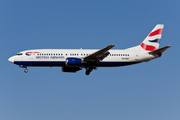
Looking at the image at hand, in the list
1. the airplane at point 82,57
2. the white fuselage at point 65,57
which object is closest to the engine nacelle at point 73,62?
the airplane at point 82,57

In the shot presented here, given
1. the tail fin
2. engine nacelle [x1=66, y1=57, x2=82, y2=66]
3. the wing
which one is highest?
the tail fin

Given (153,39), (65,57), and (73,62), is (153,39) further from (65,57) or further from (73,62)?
(65,57)

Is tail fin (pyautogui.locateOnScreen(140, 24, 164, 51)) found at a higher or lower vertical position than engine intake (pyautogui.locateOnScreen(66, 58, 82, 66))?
higher

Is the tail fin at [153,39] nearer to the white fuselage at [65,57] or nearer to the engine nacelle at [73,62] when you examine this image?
the white fuselage at [65,57]

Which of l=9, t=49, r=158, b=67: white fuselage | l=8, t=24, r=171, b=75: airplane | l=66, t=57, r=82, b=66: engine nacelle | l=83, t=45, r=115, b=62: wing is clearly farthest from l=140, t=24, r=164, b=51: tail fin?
l=66, t=57, r=82, b=66: engine nacelle

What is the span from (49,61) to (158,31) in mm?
22788

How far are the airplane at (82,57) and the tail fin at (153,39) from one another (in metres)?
1.67

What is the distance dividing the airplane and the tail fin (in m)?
1.67

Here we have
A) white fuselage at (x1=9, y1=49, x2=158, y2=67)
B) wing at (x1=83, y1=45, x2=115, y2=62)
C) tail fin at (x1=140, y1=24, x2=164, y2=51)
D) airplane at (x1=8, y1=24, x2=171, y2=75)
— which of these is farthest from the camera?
tail fin at (x1=140, y1=24, x2=164, y2=51)

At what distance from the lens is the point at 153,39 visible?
60.1m

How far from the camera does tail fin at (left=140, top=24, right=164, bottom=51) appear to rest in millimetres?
59369

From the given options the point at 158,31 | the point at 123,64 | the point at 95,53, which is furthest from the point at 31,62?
the point at 158,31

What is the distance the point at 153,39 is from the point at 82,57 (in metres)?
15.4

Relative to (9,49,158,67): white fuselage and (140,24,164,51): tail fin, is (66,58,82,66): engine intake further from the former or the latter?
(140,24,164,51): tail fin
